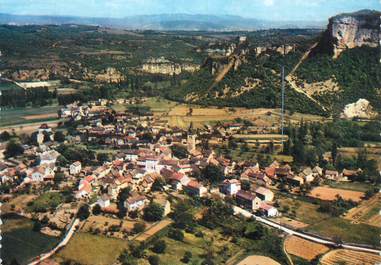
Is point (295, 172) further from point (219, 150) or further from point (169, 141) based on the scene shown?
point (169, 141)

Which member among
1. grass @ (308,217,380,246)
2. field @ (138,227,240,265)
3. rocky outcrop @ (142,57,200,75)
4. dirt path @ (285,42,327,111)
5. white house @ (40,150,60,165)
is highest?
dirt path @ (285,42,327,111)

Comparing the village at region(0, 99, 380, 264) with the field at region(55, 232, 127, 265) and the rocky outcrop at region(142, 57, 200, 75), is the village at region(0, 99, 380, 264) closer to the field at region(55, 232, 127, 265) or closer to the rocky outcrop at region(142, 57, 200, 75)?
the field at region(55, 232, 127, 265)

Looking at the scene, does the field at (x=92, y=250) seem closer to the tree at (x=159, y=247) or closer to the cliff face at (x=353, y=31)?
the tree at (x=159, y=247)

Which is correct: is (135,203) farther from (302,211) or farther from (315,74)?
(315,74)

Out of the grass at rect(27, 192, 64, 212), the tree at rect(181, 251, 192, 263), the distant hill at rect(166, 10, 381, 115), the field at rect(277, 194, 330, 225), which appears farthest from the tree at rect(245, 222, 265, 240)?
the distant hill at rect(166, 10, 381, 115)

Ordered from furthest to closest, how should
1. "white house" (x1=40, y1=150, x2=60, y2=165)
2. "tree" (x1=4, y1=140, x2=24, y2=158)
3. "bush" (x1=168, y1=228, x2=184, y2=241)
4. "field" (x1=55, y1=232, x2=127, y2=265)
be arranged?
"tree" (x1=4, y1=140, x2=24, y2=158) → "white house" (x1=40, y1=150, x2=60, y2=165) → "bush" (x1=168, y1=228, x2=184, y2=241) → "field" (x1=55, y1=232, x2=127, y2=265)

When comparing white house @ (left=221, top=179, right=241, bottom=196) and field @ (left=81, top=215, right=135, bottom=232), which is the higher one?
white house @ (left=221, top=179, right=241, bottom=196)
